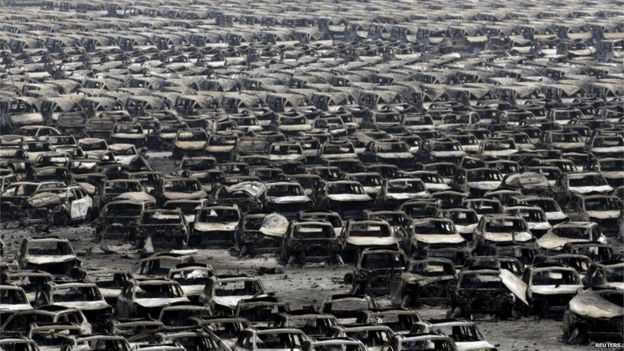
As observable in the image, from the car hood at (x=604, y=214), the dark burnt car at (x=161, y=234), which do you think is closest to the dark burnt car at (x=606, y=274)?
the car hood at (x=604, y=214)

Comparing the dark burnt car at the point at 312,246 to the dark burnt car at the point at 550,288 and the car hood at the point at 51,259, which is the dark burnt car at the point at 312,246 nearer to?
the car hood at the point at 51,259

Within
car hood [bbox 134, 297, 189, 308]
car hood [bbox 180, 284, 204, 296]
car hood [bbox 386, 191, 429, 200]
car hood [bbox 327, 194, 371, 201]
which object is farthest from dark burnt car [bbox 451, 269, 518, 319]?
car hood [bbox 386, 191, 429, 200]

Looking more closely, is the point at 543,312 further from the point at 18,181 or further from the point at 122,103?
the point at 122,103

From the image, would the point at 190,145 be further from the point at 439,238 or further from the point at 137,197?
the point at 439,238

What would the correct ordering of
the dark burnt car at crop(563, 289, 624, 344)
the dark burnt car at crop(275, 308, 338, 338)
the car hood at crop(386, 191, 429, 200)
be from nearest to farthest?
the dark burnt car at crop(275, 308, 338, 338) → the dark burnt car at crop(563, 289, 624, 344) → the car hood at crop(386, 191, 429, 200)

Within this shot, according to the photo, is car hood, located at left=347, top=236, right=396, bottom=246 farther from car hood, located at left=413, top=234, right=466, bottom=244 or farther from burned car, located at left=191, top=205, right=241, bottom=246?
burned car, located at left=191, top=205, right=241, bottom=246

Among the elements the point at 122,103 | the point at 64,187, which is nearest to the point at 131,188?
the point at 64,187
